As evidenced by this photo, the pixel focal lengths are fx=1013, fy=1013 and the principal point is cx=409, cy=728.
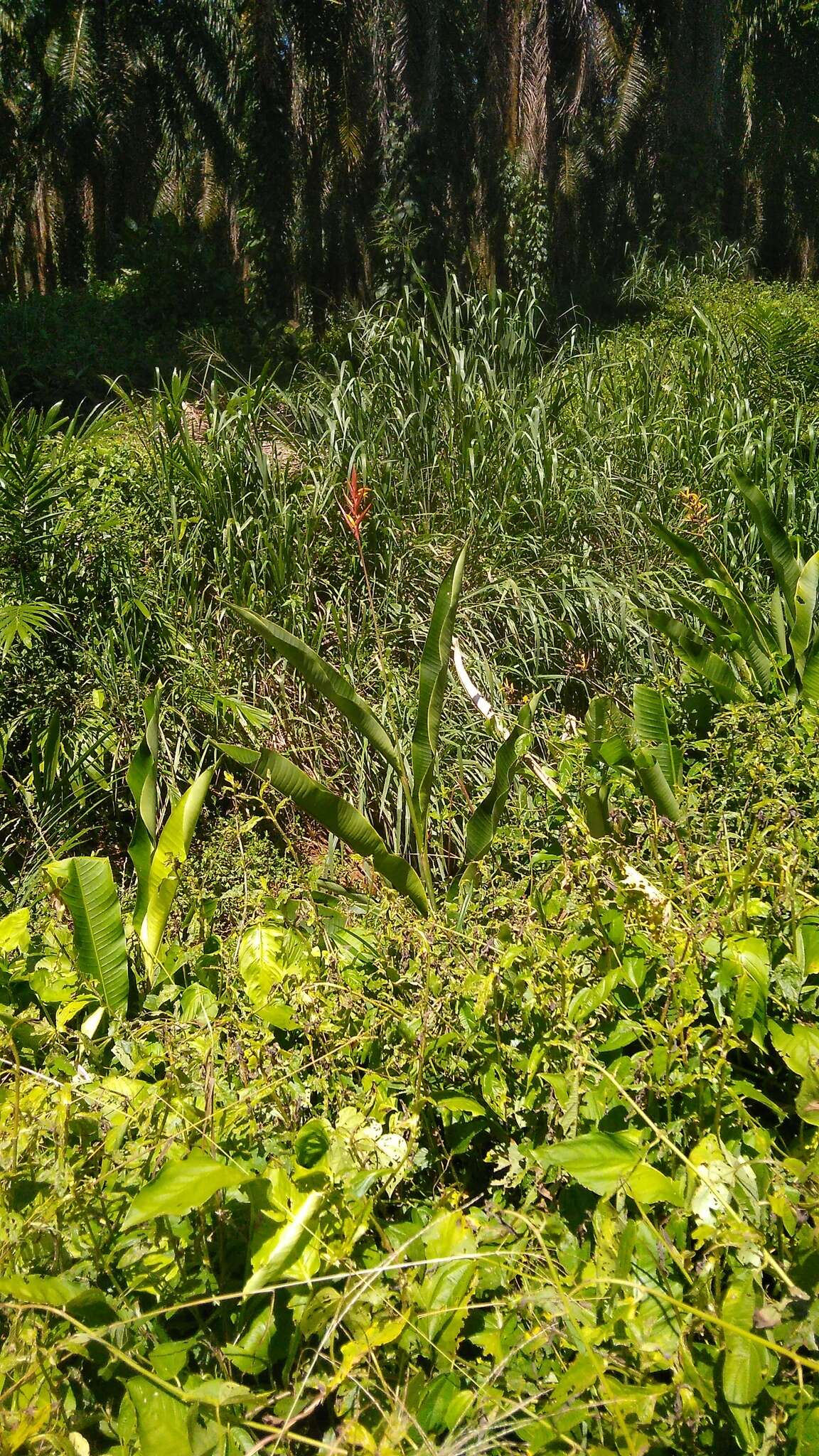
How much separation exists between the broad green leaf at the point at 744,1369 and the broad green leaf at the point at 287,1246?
503 mm

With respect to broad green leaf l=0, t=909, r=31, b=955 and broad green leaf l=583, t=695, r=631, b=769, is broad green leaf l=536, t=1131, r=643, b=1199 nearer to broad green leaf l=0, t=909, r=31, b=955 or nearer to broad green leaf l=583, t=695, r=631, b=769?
broad green leaf l=0, t=909, r=31, b=955

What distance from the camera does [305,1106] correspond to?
5.71 ft

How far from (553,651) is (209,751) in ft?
4.84

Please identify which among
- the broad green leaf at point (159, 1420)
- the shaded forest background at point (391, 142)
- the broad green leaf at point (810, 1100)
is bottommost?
the broad green leaf at point (159, 1420)

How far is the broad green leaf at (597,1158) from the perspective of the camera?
135 centimetres

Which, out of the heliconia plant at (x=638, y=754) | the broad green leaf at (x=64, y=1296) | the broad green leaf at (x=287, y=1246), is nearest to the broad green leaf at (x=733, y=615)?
the heliconia plant at (x=638, y=754)

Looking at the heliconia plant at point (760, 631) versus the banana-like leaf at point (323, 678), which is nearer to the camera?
the banana-like leaf at point (323, 678)

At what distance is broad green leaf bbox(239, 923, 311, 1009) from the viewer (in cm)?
190

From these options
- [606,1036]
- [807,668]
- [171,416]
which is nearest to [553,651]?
[807,668]

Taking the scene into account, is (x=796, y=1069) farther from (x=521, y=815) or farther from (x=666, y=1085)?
(x=521, y=815)

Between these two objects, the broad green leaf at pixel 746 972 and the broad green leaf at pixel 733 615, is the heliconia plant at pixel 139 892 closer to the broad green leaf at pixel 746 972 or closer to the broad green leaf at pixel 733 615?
the broad green leaf at pixel 746 972

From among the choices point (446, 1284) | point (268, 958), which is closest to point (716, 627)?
point (268, 958)

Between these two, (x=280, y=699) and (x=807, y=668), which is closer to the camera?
(x=807, y=668)

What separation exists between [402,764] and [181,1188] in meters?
1.93
